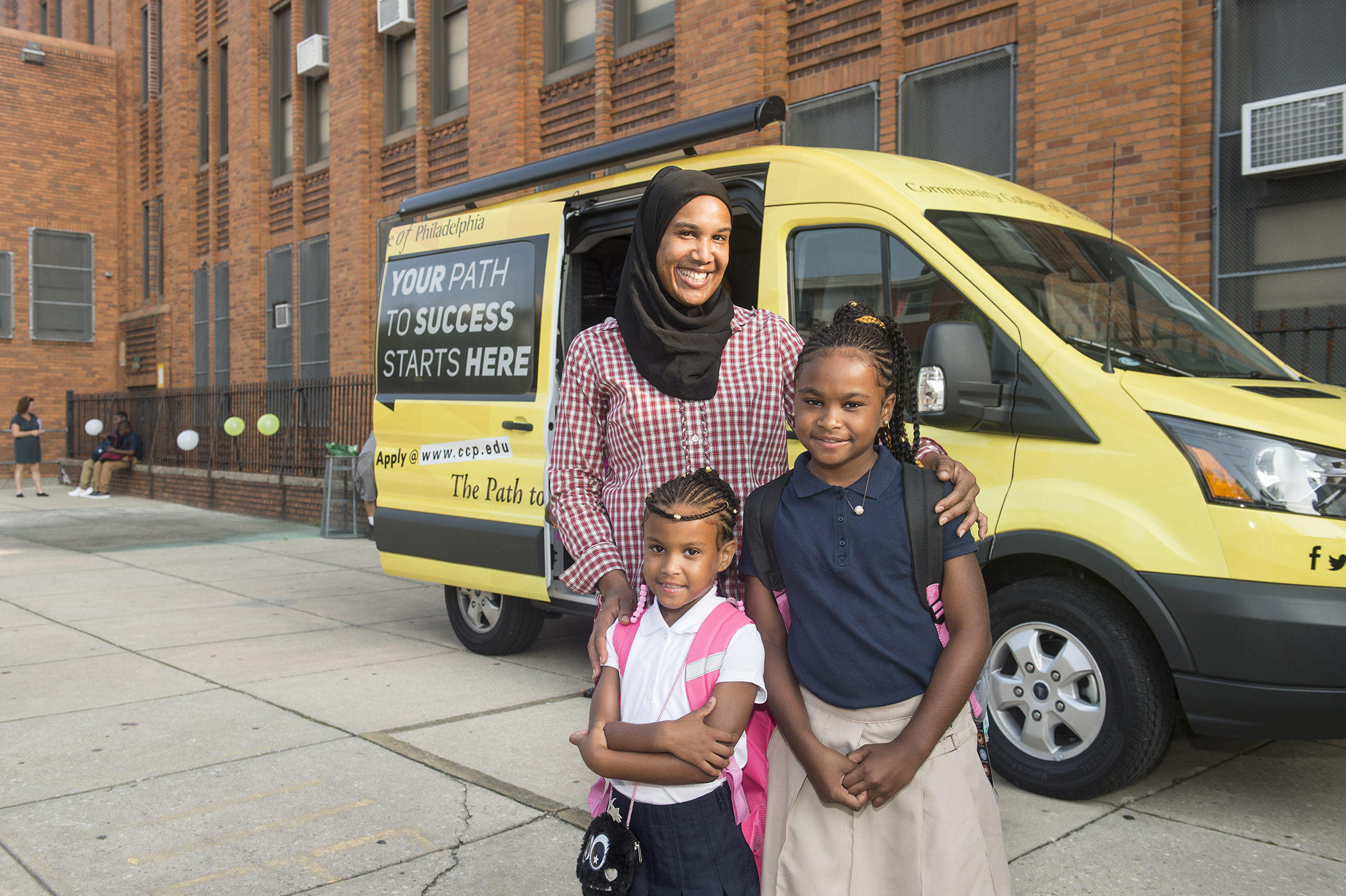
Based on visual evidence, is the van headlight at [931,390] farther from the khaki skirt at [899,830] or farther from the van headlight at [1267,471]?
the khaki skirt at [899,830]

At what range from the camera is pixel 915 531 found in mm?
2041

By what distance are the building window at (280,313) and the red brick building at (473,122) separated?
6 cm

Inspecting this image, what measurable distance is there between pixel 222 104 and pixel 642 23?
11946mm

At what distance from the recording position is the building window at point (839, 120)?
9516 mm

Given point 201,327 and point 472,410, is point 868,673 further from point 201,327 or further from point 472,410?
point 201,327

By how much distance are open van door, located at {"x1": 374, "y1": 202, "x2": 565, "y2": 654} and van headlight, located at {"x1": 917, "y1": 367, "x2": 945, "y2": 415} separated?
2.26 m

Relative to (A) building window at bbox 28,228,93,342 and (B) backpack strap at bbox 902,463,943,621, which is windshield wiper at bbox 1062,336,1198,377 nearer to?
(B) backpack strap at bbox 902,463,943,621

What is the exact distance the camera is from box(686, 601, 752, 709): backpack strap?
2.11 meters

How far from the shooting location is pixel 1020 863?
350cm

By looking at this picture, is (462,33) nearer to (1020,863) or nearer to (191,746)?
(191,746)

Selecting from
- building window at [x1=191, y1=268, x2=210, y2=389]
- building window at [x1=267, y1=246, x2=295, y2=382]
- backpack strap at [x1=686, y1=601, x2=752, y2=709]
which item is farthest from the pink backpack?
building window at [x1=191, y1=268, x2=210, y2=389]

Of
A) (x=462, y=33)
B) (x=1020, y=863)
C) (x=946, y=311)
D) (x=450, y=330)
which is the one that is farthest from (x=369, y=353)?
(x=1020, y=863)

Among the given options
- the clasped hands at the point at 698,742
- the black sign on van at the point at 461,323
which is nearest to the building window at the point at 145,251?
the black sign on van at the point at 461,323

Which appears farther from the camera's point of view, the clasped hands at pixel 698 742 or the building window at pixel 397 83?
the building window at pixel 397 83
